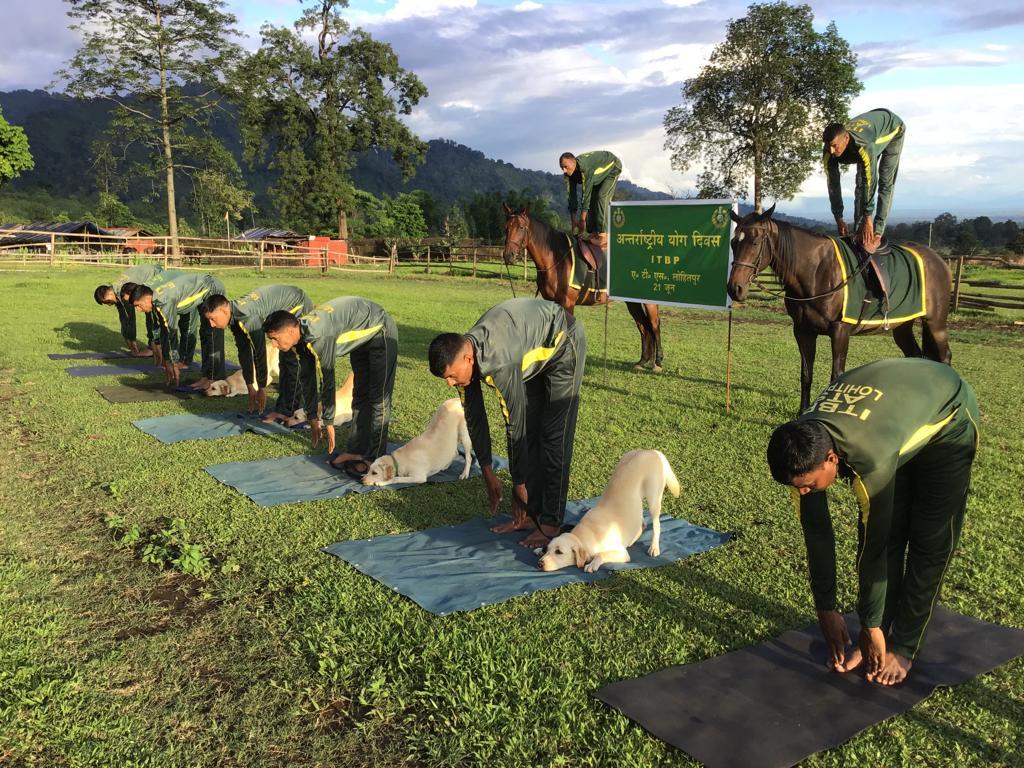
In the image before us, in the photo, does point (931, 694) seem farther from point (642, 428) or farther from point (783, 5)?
point (783, 5)

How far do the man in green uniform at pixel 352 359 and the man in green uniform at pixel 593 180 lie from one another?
5167 mm

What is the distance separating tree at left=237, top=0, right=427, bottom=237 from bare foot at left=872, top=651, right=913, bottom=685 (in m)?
53.1

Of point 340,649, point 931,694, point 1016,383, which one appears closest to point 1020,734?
point 931,694

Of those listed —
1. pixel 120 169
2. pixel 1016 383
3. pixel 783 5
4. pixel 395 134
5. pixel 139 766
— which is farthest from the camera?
pixel 120 169

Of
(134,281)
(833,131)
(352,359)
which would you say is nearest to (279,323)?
(352,359)

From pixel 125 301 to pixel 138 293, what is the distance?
1.21 metres

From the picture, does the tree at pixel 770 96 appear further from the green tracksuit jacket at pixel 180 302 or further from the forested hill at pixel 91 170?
the forested hill at pixel 91 170

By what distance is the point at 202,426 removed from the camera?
9.54 meters

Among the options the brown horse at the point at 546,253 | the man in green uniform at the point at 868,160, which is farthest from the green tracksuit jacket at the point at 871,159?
the brown horse at the point at 546,253

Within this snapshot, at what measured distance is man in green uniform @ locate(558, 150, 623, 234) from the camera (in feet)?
38.7

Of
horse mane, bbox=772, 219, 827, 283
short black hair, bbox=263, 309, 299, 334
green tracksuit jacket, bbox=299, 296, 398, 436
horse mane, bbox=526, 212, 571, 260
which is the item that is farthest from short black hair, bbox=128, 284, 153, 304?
horse mane, bbox=772, 219, 827, 283

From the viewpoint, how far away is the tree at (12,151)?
47.0 metres

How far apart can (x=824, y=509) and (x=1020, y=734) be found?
1.41 meters

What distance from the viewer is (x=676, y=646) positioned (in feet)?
14.4
